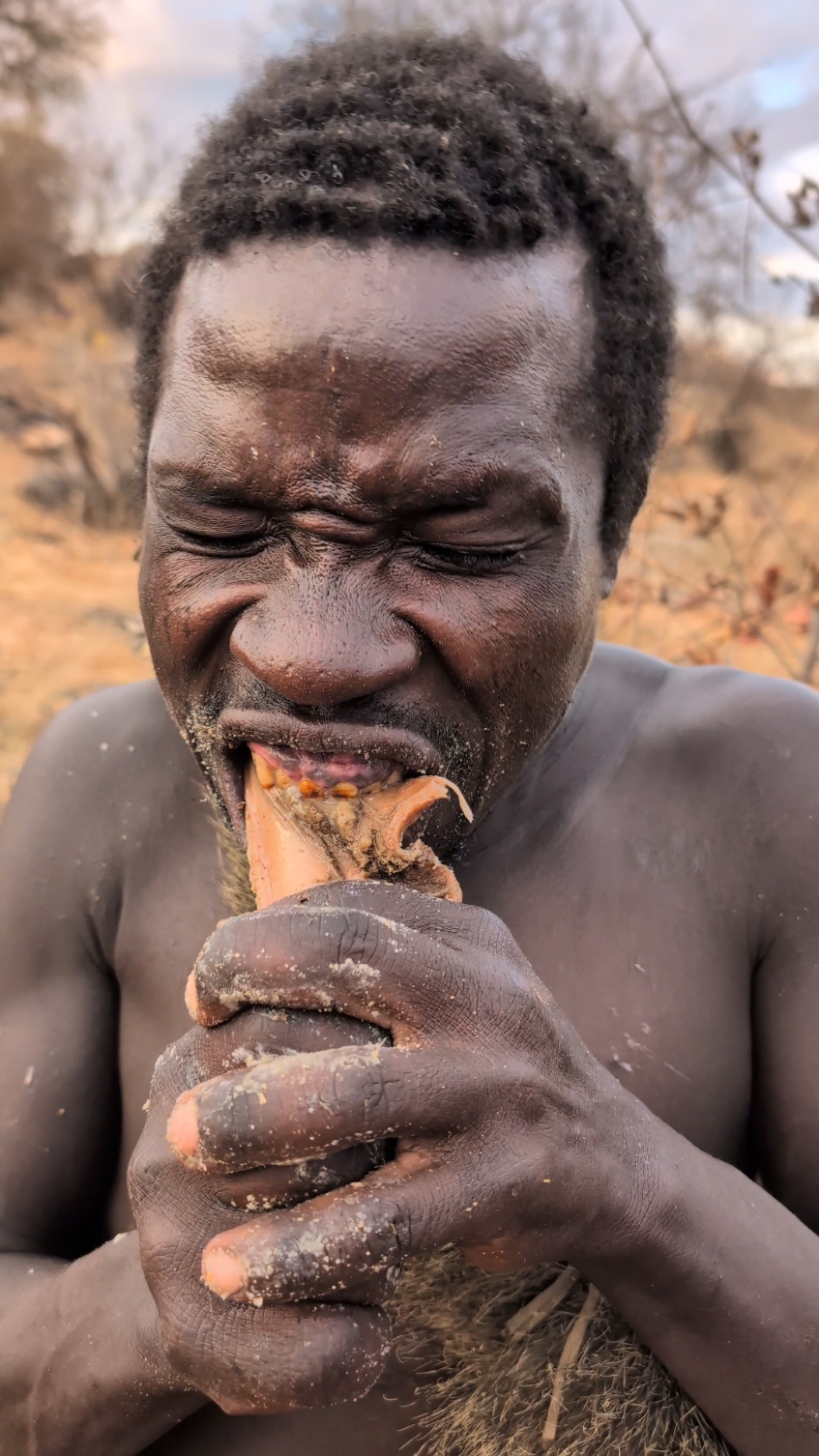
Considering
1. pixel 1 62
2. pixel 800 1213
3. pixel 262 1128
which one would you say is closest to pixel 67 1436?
pixel 262 1128

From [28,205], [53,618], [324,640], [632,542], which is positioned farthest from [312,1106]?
[28,205]

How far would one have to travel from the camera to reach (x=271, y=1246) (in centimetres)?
94

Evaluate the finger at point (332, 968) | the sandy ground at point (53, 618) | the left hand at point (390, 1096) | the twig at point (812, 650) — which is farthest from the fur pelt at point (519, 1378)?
the sandy ground at point (53, 618)

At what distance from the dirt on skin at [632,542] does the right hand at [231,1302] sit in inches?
52.5

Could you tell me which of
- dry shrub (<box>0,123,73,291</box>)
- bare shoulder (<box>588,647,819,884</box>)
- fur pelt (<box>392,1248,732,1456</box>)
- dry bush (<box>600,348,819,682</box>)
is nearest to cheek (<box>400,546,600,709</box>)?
bare shoulder (<box>588,647,819,884</box>)

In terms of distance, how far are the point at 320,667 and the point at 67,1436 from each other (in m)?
1.09

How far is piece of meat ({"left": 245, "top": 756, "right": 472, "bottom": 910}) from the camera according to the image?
1.24 meters

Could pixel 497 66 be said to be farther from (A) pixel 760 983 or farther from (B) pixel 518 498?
(A) pixel 760 983

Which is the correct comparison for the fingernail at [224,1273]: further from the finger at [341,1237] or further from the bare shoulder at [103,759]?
the bare shoulder at [103,759]

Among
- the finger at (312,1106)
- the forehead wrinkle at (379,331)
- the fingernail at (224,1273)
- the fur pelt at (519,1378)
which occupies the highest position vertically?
the forehead wrinkle at (379,331)

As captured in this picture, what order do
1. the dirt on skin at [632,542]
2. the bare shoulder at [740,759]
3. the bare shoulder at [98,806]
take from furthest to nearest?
the dirt on skin at [632,542]
the bare shoulder at [98,806]
the bare shoulder at [740,759]

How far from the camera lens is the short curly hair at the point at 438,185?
1260mm

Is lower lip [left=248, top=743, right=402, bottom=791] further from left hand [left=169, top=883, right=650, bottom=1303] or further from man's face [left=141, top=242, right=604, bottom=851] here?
left hand [left=169, top=883, right=650, bottom=1303]

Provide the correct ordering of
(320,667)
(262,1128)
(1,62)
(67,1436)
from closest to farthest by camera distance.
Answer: (262,1128) < (320,667) < (67,1436) < (1,62)
